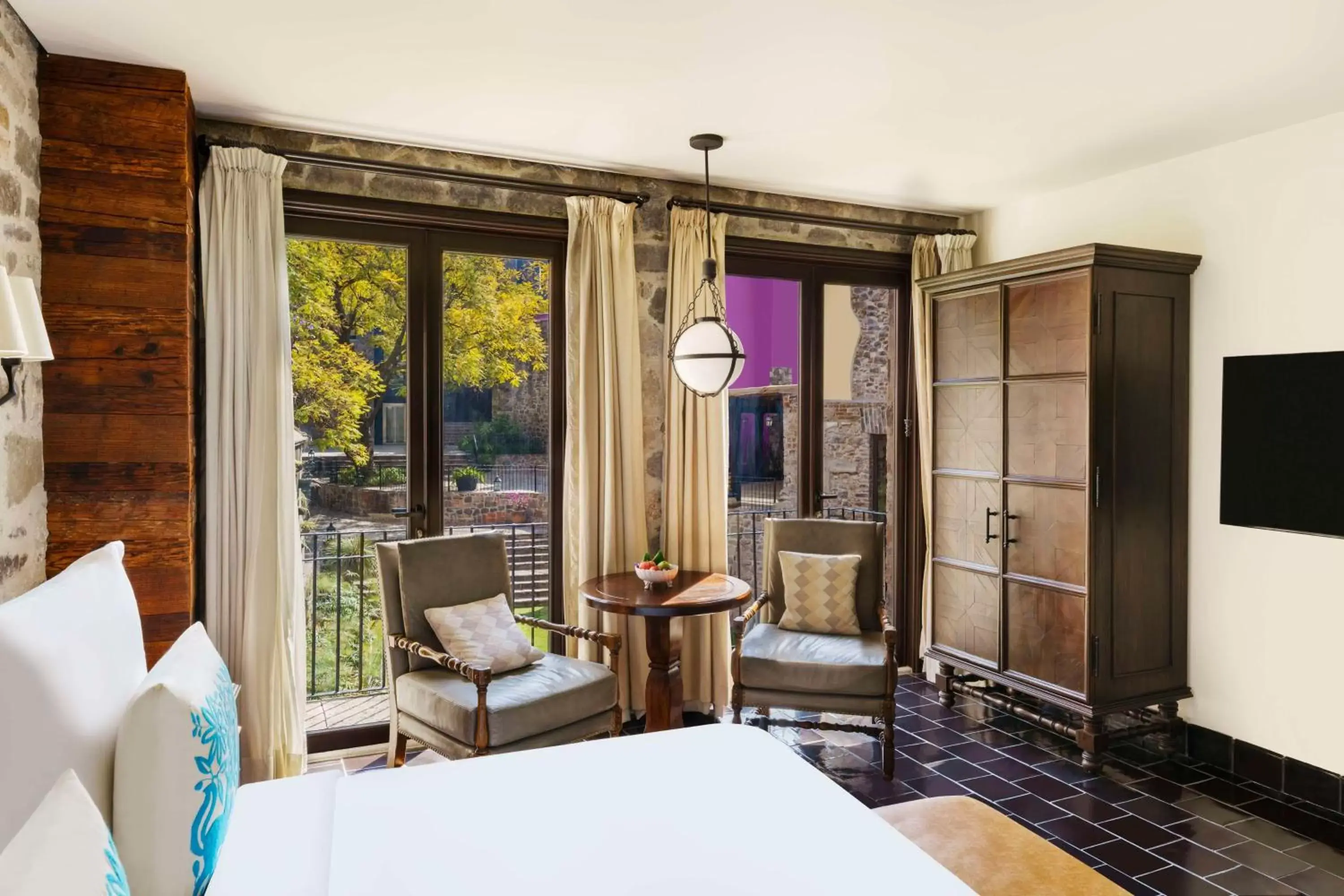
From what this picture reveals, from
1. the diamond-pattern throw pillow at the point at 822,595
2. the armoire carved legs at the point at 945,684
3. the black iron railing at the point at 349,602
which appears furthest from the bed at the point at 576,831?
the armoire carved legs at the point at 945,684

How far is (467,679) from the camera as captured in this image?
3.16m

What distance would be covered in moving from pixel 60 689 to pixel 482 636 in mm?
2048

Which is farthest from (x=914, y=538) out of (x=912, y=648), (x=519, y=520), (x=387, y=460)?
(x=387, y=460)

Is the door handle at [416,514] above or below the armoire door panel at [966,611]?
above

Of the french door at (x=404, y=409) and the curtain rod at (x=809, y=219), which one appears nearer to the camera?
the french door at (x=404, y=409)

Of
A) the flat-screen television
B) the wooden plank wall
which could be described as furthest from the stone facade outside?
the flat-screen television

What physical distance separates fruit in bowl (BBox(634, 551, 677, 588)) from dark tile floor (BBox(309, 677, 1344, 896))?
0.84 meters

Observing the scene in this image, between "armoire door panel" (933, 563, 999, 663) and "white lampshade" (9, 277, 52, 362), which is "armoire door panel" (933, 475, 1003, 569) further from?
"white lampshade" (9, 277, 52, 362)

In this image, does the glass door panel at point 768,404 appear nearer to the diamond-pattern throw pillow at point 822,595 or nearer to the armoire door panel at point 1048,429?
the diamond-pattern throw pillow at point 822,595

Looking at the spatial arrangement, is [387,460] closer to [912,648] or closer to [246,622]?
[246,622]

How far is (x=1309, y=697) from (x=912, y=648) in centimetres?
199

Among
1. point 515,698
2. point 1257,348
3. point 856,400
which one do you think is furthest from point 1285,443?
point 515,698

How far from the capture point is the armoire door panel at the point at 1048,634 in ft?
12.3

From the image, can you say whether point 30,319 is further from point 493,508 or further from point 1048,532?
point 1048,532
